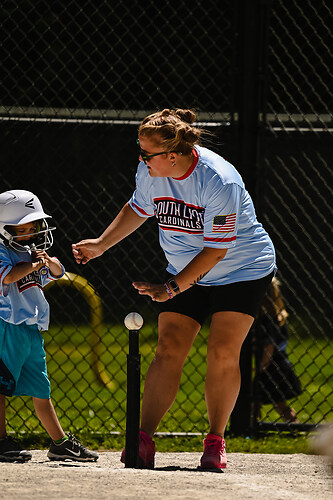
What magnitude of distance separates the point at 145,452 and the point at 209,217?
3.51 feet

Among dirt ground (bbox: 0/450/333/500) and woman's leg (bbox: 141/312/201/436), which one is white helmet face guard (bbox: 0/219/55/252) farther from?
dirt ground (bbox: 0/450/333/500)

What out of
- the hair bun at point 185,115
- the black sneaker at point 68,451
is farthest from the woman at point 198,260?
the black sneaker at point 68,451

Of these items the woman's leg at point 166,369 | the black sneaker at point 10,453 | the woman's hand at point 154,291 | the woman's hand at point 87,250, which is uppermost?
the woman's hand at point 87,250

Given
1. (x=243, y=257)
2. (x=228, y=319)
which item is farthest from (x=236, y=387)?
(x=243, y=257)

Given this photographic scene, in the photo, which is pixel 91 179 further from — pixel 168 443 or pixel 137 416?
pixel 137 416

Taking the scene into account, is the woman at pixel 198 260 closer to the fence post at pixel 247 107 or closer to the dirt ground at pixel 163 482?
the dirt ground at pixel 163 482

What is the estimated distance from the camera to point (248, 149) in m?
4.75

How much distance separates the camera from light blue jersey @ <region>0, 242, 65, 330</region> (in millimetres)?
3969

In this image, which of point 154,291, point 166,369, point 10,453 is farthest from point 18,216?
point 10,453

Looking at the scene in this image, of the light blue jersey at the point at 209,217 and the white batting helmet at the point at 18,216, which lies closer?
the light blue jersey at the point at 209,217

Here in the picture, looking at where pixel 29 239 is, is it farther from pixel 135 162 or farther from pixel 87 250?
pixel 135 162

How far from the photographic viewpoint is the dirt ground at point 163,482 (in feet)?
9.94

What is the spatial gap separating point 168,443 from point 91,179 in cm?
557

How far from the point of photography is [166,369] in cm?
391
